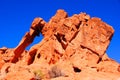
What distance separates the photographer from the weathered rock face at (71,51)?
25.8m

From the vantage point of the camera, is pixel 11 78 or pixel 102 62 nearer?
pixel 11 78

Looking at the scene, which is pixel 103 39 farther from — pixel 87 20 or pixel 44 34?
pixel 44 34

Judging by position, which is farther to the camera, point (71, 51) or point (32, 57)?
point (32, 57)

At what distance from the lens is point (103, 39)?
103ft

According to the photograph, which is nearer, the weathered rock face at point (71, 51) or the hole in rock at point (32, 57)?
the weathered rock face at point (71, 51)

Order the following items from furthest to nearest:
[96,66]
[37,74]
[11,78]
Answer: [96,66]
[37,74]
[11,78]

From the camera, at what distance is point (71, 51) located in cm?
3058

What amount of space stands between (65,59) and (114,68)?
195 inches

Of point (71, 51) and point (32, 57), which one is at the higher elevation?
point (32, 57)

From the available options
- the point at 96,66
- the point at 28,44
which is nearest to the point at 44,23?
the point at 28,44

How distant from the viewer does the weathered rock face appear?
25.8m

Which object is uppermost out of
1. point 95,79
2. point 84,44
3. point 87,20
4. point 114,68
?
point 87,20

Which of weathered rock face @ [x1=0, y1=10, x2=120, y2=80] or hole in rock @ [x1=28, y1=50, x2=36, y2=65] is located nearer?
weathered rock face @ [x1=0, y1=10, x2=120, y2=80]

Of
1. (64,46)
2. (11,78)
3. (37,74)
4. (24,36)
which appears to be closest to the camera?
(11,78)
